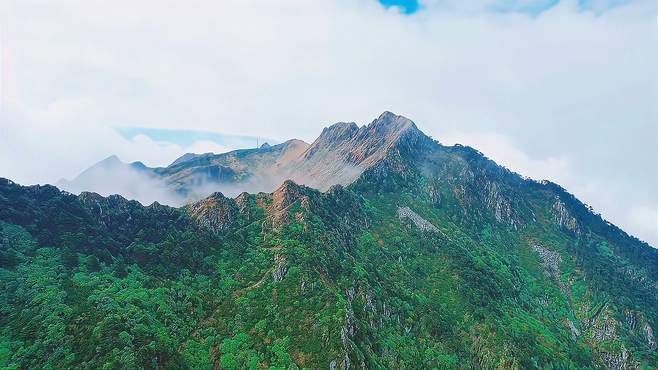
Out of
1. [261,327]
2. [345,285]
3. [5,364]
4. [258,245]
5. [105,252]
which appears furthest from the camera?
[258,245]

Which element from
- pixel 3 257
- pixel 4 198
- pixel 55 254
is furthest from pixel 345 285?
pixel 4 198

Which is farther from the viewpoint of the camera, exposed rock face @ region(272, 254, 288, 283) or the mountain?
exposed rock face @ region(272, 254, 288, 283)

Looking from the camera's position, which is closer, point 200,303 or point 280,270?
point 200,303

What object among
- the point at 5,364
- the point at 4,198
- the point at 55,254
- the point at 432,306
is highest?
the point at 4,198

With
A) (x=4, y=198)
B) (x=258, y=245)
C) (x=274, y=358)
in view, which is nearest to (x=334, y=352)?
(x=274, y=358)

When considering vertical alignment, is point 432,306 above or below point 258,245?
below

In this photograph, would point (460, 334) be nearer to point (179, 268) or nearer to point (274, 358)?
point (274, 358)

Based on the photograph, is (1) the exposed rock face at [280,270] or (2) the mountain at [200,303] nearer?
(2) the mountain at [200,303]

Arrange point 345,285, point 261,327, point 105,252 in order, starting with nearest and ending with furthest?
point 261,327
point 105,252
point 345,285

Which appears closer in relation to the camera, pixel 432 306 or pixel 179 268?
pixel 179 268

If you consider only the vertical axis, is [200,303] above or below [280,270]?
below
